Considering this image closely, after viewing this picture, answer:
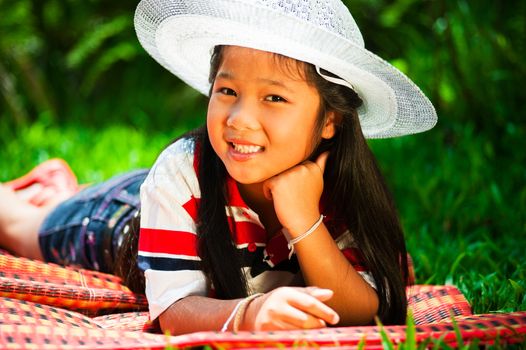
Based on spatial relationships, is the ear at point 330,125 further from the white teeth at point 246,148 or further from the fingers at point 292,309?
the fingers at point 292,309

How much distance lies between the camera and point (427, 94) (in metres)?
5.33

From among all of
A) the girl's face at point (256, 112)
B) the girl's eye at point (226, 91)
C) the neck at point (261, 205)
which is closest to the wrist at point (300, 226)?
the girl's face at point (256, 112)

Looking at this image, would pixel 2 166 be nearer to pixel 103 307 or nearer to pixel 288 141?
pixel 103 307

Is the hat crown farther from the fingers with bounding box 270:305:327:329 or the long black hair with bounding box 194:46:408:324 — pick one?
the fingers with bounding box 270:305:327:329

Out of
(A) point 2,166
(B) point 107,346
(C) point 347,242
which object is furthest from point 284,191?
(A) point 2,166

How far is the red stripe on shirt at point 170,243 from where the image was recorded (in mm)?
2338

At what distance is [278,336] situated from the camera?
77.8 inches

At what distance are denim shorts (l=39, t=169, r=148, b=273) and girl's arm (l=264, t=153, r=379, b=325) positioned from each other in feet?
3.11

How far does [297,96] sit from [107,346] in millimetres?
844

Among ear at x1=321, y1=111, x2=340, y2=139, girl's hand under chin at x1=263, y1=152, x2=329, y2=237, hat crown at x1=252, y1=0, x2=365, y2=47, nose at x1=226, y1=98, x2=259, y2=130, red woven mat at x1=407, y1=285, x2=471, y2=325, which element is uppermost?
hat crown at x1=252, y1=0, x2=365, y2=47

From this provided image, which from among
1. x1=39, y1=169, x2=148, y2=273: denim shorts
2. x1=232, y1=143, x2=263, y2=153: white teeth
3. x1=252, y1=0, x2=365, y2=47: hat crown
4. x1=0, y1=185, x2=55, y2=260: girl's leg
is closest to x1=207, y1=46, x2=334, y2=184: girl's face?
x1=232, y1=143, x2=263, y2=153: white teeth

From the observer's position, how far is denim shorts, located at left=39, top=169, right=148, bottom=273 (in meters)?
3.19

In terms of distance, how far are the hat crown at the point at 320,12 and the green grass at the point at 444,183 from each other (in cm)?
105

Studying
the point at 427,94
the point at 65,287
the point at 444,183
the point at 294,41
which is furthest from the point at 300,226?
the point at 427,94
